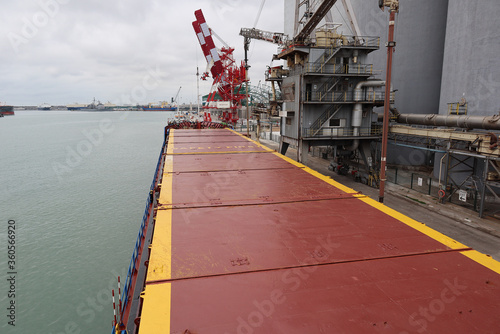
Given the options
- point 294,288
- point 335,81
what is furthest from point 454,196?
point 294,288

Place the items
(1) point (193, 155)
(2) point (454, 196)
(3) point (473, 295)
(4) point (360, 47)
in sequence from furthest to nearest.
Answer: (4) point (360, 47), (2) point (454, 196), (1) point (193, 155), (3) point (473, 295)

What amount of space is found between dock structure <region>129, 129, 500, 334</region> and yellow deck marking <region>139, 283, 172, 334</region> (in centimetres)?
2

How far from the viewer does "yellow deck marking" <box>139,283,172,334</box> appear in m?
4.51

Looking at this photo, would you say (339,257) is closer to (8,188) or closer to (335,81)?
(335,81)

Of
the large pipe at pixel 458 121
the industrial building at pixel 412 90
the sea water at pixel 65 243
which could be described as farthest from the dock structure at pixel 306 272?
the large pipe at pixel 458 121

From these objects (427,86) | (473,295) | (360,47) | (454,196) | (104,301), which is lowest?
(104,301)

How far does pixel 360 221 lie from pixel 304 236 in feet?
6.77

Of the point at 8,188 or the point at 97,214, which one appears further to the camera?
the point at 8,188

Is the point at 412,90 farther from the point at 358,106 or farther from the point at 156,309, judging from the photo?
the point at 156,309

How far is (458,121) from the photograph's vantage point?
20891 millimetres

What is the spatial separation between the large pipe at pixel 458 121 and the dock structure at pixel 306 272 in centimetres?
1369

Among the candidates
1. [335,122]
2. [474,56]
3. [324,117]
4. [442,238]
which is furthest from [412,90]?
[442,238]

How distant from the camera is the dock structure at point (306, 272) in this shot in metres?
4.68

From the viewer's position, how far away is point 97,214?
2209 cm
